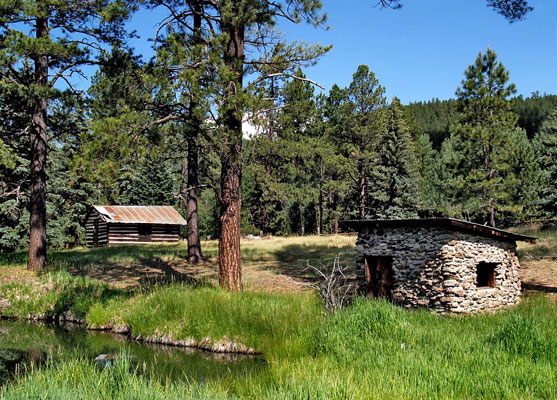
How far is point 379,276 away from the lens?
1416 centimetres

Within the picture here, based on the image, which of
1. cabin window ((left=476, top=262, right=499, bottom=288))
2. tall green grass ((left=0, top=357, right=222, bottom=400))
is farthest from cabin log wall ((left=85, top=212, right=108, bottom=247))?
tall green grass ((left=0, top=357, right=222, bottom=400))

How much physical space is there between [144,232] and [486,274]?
93.9ft

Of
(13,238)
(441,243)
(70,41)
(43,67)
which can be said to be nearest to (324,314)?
(441,243)

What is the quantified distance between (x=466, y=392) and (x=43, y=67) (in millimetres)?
18008

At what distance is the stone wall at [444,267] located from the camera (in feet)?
40.1

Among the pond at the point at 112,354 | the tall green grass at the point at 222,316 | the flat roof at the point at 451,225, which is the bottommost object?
the pond at the point at 112,354

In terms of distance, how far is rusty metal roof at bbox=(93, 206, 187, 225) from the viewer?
34406 mm

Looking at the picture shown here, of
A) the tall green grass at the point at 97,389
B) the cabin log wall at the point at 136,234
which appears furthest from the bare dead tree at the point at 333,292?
the cabin log wall at the point at 136,234

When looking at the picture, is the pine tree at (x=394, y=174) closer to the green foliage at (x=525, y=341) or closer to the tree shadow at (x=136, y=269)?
the tree shadow at (x=136, y=269)

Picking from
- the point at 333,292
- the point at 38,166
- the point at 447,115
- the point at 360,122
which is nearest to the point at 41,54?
the point at 38,166

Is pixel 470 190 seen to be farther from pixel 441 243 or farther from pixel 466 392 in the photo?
pixel 466 392

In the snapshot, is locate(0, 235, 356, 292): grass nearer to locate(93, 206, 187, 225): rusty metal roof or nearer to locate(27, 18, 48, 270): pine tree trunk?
locate(27, 18, 48, 270): pine tree trunk

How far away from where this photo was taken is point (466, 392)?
600cm

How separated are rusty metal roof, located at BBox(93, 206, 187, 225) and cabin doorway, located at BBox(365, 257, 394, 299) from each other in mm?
24455
